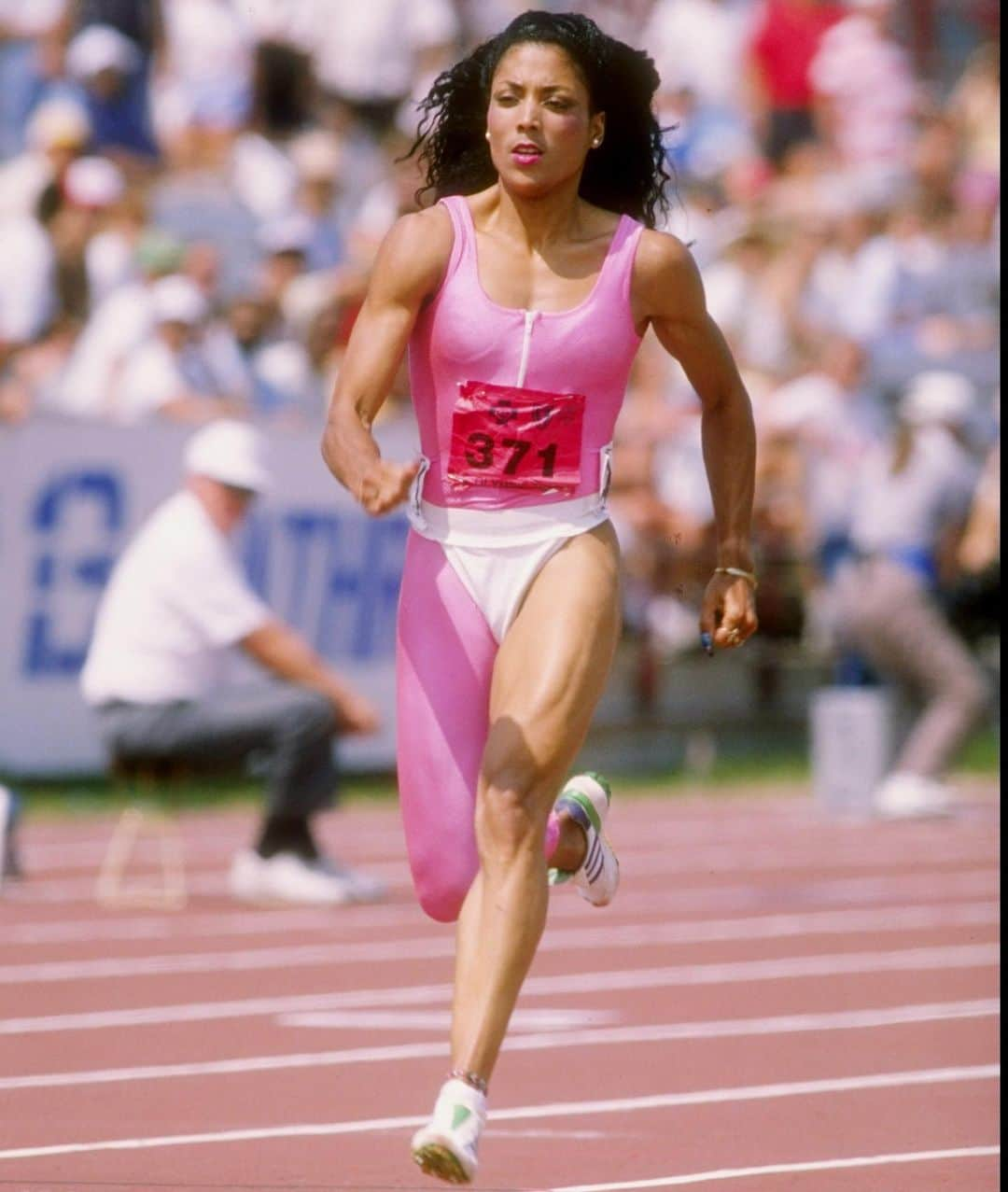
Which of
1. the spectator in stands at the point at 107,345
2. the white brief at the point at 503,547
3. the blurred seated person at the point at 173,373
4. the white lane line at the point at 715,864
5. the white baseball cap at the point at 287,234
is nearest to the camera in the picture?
the white brief at the point at 503,547

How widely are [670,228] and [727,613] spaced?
8.58 metres

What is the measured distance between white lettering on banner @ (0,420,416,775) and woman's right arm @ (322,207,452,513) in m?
9.07

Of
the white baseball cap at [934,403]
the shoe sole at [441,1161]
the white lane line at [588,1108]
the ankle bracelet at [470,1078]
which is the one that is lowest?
the white lane line at [588,1108]

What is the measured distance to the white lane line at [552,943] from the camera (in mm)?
10641

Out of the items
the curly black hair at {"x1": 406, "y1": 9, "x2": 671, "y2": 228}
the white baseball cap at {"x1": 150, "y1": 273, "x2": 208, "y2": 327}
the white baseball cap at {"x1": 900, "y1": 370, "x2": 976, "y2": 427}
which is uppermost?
the curly black hair at {"x1": 406, "y1": 9, "x2": 671, "y2": 228}

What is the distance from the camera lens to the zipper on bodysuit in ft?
20.8

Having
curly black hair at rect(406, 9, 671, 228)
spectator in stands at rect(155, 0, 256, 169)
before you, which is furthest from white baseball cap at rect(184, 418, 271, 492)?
spectator in stands at rect(155, 0, 256, 169)

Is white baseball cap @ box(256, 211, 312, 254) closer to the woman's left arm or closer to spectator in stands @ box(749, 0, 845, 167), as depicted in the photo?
spectator in stands @ box(749, 0, 845, 167)

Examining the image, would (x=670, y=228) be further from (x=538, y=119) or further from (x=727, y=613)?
(x=538, y=119)

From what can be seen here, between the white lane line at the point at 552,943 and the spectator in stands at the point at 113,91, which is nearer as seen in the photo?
the white lane line at the point at 552,943

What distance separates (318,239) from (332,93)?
2083mm

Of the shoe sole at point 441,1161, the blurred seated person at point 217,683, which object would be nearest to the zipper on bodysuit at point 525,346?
the shoe sole at point 441,1161

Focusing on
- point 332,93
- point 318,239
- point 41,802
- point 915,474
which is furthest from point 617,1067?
point 332,93

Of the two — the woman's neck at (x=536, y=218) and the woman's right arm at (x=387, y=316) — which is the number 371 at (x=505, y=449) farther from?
the woman's neck at (x=536, y=218)
